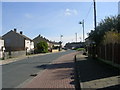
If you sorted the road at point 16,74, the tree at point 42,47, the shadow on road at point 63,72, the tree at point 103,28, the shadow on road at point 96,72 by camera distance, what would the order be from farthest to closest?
the tree at point 42,47, the tree at point 103,28, the shadow on road at point 63,72, the road at point 16,74, the shadow on road at point 96,72

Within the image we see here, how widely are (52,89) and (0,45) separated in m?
53.0

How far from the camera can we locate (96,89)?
1048 cm

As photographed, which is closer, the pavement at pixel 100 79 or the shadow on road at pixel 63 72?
the pavement at pixel 100 79

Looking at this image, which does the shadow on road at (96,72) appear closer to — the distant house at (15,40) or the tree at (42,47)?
the distant house at (15,40)

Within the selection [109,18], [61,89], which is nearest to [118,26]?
[109,18]

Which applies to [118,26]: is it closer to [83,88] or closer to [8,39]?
[83,88]

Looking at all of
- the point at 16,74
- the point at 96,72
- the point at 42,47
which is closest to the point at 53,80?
the point at 96,72

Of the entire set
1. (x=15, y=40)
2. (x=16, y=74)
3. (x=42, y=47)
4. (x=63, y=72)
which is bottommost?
(x=16, y=74)

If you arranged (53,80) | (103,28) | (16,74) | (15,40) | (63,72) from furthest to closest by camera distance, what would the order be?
(15,40) < (103,28) < (16,74) < (63,72) < (53,80)

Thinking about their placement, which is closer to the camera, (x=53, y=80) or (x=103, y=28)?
(x=53, y=80)

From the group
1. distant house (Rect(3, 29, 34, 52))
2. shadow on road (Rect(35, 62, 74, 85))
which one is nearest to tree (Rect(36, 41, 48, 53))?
distant house (Rect(3, 29, 34, 52))

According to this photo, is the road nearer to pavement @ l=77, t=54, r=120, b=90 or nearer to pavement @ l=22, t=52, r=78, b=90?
pavement @ l=22, t=52, r=78, b=90

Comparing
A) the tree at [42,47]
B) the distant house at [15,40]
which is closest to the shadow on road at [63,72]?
the distant house at [15,40]

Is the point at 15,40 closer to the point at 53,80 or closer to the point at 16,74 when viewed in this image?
the point at 16,74
